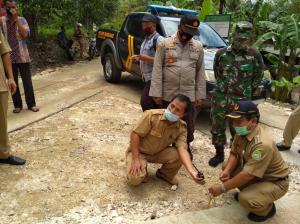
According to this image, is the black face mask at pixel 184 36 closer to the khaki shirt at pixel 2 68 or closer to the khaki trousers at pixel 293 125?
the khaki shirt at pixel 2 68

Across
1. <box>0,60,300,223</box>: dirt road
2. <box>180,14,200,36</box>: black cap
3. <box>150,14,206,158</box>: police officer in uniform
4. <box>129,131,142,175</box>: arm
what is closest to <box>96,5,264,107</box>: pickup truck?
<box>0,60,300,223</box>: dirt road

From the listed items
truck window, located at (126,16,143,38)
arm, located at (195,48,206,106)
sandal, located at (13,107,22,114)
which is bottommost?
sandal, located at (13,107,22,114)

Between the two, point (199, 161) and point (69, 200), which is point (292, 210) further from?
point (69, 200)

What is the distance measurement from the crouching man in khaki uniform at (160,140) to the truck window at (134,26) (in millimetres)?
4041

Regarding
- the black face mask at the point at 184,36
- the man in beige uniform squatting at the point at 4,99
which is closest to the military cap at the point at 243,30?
the black face mask at the point at 184,36

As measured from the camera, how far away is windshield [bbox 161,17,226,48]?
268 inches

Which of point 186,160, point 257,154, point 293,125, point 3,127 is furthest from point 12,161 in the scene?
point 293,125

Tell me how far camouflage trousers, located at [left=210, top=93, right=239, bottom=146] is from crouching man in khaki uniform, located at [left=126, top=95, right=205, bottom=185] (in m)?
0.80

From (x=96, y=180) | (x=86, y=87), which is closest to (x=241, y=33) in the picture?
(x=96, y=180)

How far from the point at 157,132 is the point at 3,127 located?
5.73 feet

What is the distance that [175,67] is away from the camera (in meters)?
4.07

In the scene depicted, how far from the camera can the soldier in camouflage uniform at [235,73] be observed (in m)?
4.07

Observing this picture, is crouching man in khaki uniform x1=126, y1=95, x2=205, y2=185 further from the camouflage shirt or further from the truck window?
the truck window

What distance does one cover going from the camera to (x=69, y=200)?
3568 millimetres
